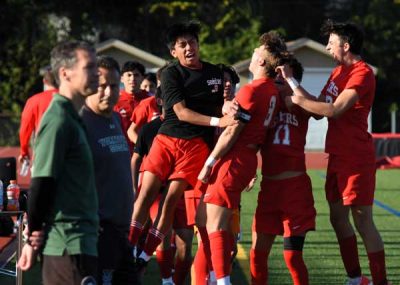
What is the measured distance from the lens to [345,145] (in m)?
8.40

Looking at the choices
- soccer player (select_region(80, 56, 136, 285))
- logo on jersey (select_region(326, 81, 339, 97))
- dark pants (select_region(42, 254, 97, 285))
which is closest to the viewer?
dark pants (select_region(42, 254, 97, 285))

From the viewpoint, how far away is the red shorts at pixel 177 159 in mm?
8398

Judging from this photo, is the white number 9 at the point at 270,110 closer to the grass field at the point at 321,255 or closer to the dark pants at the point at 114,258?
the dark pants at the point at 114,258

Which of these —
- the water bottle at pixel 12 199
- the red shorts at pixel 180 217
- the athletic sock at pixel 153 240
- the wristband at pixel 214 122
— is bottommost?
the athletic sock at pixel 153 240

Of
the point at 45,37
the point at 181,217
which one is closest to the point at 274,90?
the point at 181,217

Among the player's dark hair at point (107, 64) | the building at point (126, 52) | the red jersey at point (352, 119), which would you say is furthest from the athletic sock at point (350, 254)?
the building at point (126, 52)

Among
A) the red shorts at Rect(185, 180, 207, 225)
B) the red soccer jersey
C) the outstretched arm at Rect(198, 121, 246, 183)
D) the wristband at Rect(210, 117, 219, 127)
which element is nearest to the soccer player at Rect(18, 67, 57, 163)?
the red shorts at Rect(185, 180, 207, 225)

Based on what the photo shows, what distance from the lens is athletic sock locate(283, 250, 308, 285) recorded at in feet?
25.7

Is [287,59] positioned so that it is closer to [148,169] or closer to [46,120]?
[148,169]

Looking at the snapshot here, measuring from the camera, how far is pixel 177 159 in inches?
332

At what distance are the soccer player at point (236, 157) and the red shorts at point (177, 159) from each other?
0.53m

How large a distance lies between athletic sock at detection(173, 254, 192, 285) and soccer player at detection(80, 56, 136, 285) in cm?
241

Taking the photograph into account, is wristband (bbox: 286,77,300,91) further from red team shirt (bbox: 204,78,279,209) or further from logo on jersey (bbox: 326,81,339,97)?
logo on jersey (bbox: 326,81,339,97)

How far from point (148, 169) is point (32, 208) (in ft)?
11.0
